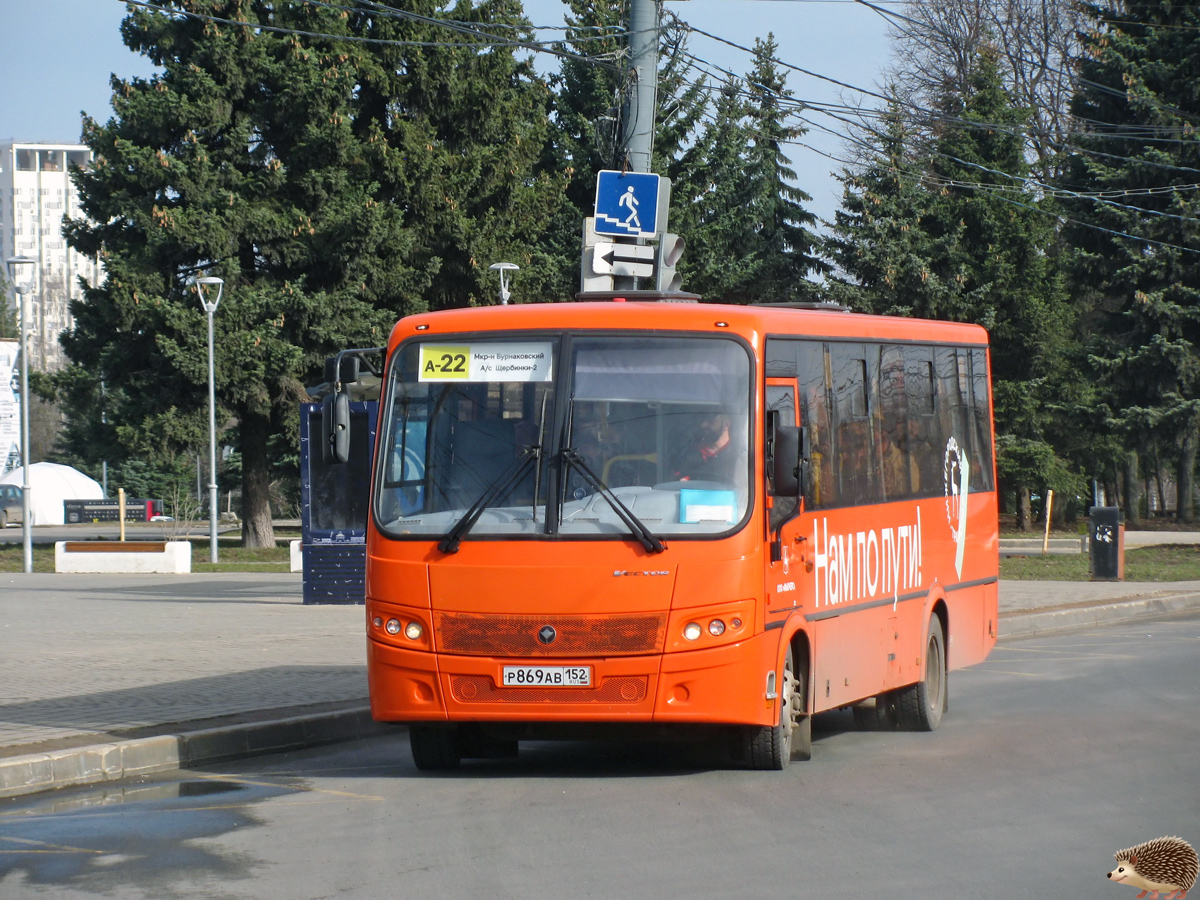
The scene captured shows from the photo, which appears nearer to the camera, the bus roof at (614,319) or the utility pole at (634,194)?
the bus roof at (614,319)

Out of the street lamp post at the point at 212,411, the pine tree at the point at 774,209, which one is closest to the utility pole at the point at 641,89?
the street lamp post at the point at 212,411

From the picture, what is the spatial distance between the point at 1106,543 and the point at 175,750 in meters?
19.1

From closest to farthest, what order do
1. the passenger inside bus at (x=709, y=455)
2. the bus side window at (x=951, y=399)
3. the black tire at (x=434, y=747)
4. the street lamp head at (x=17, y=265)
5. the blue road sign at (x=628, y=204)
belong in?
the passenger inside bus at (x=709, y=455)
the black tire at (x=434, y=747)
the bus side window at (x=951, y=399)
the blue road sign at (x=628, y=204)
the street lamp head at (x=17, y=265)

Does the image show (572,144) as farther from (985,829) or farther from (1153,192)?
(985,829)

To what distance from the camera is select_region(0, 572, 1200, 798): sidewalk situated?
9914mm

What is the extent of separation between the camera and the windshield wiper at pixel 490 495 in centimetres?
880

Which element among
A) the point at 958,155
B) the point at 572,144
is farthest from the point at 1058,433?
the point at 572,144

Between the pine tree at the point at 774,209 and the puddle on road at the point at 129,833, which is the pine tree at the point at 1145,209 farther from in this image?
the puddle on road at the point at 129,833

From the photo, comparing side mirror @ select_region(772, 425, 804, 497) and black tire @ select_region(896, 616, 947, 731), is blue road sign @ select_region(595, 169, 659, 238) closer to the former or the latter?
black tire @ select_region(896, 616, 947, 731)

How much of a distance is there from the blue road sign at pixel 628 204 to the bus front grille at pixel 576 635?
6.66 meters

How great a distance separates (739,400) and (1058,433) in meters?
41.6

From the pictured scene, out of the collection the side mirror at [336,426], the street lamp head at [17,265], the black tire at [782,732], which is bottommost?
the black tire at [782,732]

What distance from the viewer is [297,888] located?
20.7ft

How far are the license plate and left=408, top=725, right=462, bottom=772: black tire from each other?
913 millimetres
